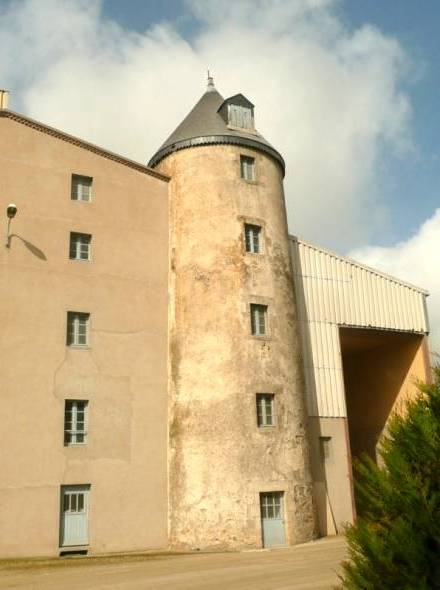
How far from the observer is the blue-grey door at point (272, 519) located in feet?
69.3

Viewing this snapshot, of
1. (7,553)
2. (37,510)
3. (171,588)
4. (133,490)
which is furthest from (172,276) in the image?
(171,588)

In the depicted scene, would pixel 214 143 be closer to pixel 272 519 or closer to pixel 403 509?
pixel 272 519

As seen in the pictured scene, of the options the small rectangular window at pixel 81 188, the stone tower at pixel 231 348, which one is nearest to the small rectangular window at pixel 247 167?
the stone tower at pixel 231 348

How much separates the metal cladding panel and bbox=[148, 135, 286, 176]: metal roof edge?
4372mm

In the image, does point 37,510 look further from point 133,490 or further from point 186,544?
point 186,544

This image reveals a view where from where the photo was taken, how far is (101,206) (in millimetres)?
23359

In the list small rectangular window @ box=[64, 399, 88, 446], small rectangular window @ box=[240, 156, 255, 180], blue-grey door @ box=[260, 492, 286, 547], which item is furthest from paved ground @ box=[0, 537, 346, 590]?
small rectangular window @ box=[240, 156, 255, 180]

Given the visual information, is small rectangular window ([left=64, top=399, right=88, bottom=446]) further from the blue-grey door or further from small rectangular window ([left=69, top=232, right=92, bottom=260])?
the blue-grey door

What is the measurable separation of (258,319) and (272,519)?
24.4 feet

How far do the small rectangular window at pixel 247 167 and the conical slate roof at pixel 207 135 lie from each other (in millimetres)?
585

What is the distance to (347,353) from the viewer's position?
115ft

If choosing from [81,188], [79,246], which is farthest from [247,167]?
[79,246]

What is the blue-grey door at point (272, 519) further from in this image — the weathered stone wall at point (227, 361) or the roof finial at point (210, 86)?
the roof finial at point (210, 86)

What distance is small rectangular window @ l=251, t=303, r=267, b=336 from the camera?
23.4 m
